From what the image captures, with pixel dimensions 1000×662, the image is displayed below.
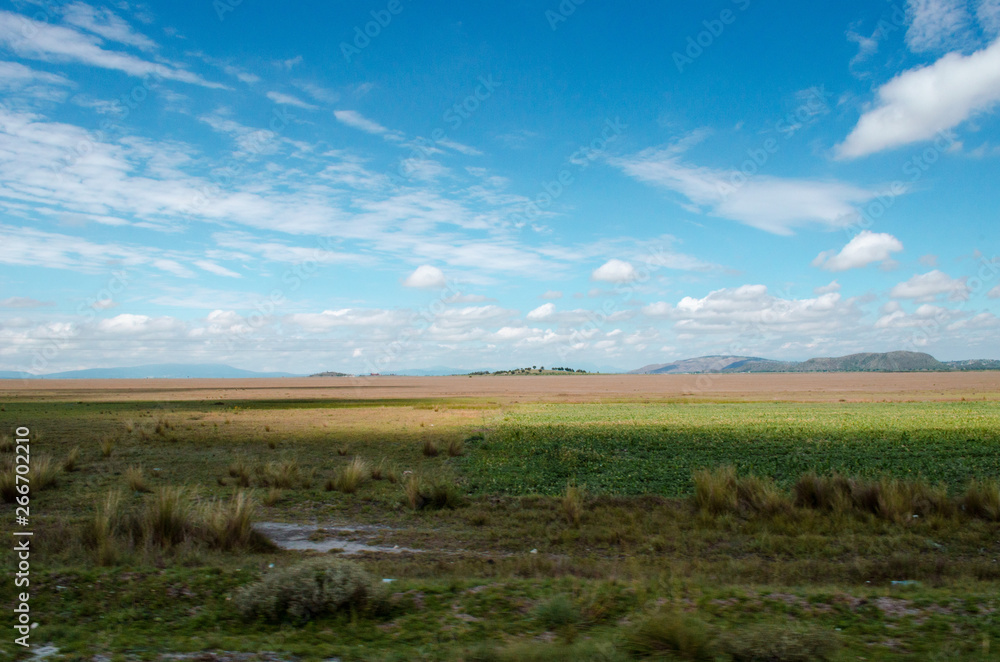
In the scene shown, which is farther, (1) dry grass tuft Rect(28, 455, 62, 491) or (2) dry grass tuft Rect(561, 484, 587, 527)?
(1) dry grass tuft Rect(28, 455, 62, 491)

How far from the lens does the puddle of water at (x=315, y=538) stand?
35.9ft

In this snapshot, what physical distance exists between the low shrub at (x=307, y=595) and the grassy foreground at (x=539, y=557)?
27 millimetres

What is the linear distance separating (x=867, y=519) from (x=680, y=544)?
4.28 metres

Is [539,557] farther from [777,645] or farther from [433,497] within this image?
[433,497]

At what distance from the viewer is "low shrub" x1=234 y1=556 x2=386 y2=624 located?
6.75 metres

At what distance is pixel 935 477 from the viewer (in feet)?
54.4

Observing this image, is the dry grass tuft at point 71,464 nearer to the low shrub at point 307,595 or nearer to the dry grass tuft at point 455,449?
the dry grass tuft at point 455,449

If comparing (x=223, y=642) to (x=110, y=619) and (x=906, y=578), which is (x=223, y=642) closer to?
(x=110, y=619)

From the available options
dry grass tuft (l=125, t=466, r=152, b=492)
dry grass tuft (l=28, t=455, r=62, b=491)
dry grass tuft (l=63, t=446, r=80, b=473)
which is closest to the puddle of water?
dry grass tuft (l=125, t=466, r=152, b=492)

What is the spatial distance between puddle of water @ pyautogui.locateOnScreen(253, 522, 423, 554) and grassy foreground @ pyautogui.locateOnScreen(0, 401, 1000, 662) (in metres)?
0.26

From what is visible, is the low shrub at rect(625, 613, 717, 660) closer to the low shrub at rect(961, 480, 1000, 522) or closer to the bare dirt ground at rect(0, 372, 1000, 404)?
the low shrub at rect(961, 480, 1000, 522)

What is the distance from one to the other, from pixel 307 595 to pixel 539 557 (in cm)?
409

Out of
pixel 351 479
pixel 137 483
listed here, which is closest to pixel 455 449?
pixel 351 479

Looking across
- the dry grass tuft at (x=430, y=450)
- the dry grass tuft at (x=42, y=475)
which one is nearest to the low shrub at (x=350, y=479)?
the dry grass tuft at (x=430, y=450)
